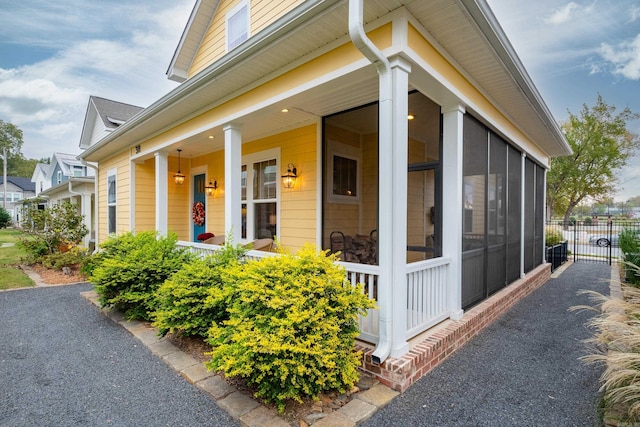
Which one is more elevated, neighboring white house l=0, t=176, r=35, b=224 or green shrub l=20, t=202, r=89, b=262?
neighboring white house l=0, t=176, r=35, b=224

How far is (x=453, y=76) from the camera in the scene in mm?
3506

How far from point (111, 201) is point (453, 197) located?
9.20 m

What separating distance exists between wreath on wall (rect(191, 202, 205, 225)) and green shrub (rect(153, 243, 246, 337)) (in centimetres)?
505

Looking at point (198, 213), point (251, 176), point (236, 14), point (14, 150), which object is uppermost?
point (14, 150)

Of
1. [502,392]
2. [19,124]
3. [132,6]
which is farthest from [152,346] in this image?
[19,124]

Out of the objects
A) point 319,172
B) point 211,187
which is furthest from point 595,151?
point 211,187

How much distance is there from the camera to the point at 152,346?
3.46m

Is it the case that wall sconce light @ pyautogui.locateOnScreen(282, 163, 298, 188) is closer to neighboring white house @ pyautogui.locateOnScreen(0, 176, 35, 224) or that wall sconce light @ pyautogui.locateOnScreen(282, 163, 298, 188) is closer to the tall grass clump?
the tall grass clump

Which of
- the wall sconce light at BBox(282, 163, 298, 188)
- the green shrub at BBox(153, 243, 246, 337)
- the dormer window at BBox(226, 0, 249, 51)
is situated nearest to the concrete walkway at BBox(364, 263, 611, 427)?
the green shrub at BBox(153, 243, 246, 337)

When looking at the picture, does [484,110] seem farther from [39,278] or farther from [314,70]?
→ [39,278]

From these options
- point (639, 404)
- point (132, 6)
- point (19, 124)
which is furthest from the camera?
point (19, 124)

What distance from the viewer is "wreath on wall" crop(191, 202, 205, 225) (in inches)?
329

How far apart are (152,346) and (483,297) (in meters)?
4.22

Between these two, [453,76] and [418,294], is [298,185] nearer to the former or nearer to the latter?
[453,76]
